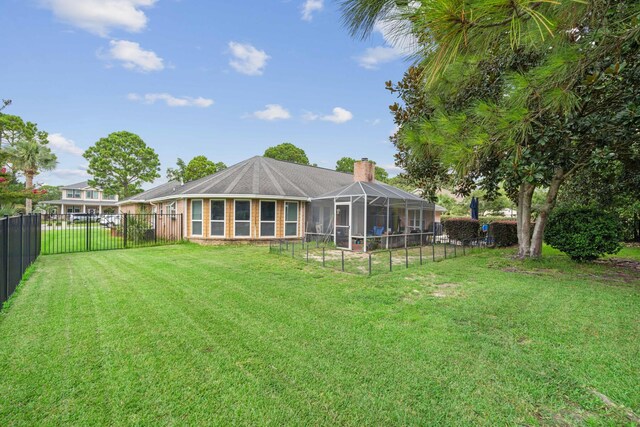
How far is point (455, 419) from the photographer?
225cm

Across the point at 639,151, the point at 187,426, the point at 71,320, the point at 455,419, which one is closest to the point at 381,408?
the point at 455,419

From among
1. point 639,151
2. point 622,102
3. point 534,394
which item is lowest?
point 534,394

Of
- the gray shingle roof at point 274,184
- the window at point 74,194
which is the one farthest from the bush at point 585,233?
the window at point 74,194

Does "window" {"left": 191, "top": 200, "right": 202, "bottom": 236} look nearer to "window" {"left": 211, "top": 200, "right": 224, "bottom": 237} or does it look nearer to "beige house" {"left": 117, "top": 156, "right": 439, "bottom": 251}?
"beige house" {"left": 117, "top": 156, "right": 439, "bottom": 251}

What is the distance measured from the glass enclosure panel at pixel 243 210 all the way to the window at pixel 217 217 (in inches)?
28.8

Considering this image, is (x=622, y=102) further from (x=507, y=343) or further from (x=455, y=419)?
(x=455, y=419)

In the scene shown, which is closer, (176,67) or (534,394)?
(534,394)

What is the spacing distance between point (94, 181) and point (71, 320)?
4585cm

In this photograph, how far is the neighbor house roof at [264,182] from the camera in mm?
14383

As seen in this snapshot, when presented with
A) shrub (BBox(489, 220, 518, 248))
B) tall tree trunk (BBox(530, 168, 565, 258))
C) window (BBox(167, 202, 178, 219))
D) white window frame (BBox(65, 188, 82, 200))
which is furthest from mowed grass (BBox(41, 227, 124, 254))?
white window frame (BBox(65, 188, 82, 200))

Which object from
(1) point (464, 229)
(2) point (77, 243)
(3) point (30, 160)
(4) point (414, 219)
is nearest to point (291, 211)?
(4) point (414, 219)

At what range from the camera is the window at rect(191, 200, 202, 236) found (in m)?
14.5

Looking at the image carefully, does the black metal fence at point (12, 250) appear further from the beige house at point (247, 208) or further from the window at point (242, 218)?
the window at point (242, 218)

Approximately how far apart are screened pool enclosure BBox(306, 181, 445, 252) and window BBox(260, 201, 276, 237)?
1979mm
